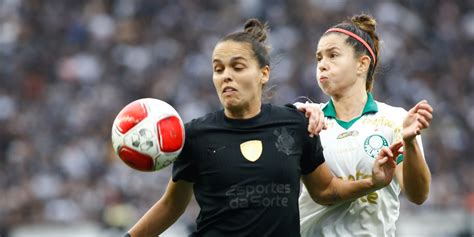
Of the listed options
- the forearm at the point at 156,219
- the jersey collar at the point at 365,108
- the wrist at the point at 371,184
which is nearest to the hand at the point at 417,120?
the wrist at the point at 371,184

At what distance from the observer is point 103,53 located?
18.4 m

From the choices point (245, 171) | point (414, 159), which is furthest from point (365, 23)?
point (245, 171)

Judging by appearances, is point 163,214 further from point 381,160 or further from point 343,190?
point 381,160

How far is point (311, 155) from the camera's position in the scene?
5230mm

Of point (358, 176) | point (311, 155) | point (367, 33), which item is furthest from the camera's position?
point (367, 33)

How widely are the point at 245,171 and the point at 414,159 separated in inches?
32.5

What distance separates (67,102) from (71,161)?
1.47 metres

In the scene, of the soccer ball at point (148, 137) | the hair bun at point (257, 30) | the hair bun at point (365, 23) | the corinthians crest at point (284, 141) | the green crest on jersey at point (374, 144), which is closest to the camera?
the soccer ball at point (148, 137)

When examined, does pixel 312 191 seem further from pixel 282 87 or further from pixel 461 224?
pixel 282 87

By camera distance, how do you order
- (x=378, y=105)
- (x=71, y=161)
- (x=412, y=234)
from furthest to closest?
(x=71, y=161), (x=412, y=234), (x=378, y=105)

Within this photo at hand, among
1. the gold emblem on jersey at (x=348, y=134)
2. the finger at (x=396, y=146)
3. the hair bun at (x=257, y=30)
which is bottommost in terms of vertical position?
the finger at (x=396, y=146)

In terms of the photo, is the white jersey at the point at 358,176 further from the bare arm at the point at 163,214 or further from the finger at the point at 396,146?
the bare arm at the point at 163,214

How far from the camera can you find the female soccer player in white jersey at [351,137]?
5.59 m

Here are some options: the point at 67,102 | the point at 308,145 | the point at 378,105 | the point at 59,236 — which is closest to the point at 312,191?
the point at 308,145
